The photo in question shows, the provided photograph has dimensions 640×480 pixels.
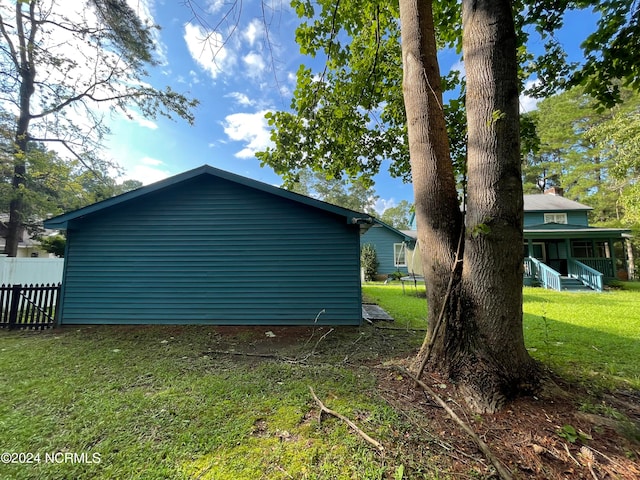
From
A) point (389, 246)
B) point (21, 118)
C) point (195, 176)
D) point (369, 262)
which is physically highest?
point (21, 118)

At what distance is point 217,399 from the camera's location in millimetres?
2811

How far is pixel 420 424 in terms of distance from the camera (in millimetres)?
2223

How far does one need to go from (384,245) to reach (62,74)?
18.9m

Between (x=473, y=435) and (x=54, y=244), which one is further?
(x=54, y=244)

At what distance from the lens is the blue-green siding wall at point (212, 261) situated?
614 centimetres

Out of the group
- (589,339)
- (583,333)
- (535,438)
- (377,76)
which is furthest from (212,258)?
(583,333)

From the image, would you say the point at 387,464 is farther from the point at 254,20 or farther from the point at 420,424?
the point at 254,20

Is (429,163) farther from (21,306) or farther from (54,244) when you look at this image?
(54,244)

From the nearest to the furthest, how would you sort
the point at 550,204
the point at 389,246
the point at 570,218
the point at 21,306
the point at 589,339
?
the point at 589,339, the point at 21,306, the point at 570,218, the point at 550,204, the point at 389,246

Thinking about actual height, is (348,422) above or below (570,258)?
below

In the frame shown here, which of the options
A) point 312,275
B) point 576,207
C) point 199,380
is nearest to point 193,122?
point 312,275

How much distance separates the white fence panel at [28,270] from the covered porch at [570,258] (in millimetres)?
20502

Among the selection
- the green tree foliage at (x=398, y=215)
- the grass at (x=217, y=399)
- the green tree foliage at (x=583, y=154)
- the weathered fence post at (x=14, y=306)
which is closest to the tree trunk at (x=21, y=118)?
the weathered fence post at (x=14, y=306)

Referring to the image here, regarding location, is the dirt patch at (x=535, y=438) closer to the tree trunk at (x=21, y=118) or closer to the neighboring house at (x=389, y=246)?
the tree trunk at (x=21, y=118)
